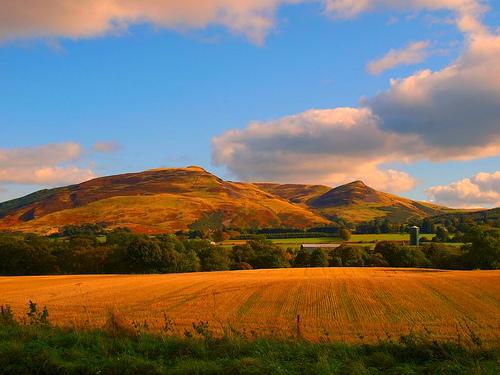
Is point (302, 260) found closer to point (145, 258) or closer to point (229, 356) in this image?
point (145, 258)

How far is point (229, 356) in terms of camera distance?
39.6 feet

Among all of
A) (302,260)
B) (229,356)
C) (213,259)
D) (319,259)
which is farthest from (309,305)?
(302,260)

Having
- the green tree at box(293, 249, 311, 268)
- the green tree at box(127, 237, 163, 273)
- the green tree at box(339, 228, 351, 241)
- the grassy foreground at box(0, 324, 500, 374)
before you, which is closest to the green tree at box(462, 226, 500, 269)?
the green tree at box(293, 249, 311, 268)

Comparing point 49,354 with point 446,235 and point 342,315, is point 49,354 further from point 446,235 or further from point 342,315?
point 446,235

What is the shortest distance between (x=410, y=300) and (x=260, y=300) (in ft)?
37.6

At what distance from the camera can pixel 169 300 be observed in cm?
4131

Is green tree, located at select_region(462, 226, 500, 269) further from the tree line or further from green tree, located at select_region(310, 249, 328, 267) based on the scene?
green tree, located at select_region(310, 249, 328, 267)

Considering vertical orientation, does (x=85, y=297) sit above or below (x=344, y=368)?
below

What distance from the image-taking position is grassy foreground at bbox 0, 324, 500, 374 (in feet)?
35.3

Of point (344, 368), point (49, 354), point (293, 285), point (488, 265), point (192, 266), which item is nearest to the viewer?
point (344, 368)

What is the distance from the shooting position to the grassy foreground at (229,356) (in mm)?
10766

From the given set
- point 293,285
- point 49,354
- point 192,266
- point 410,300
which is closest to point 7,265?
point 192,266

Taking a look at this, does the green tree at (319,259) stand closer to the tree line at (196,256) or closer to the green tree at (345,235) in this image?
the tree line at (196,256)

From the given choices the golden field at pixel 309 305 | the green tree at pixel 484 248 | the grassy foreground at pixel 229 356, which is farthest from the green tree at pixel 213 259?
the grassy foreground at pixel 229 356
